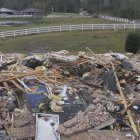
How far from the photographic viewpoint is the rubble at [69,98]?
12406 millimetres

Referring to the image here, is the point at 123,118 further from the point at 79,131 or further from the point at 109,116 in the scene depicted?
the point at 79,131

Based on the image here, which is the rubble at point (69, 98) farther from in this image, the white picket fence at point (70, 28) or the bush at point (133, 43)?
the white picket fence at point (70, 28)

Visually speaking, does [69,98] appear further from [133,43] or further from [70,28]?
[70,28]

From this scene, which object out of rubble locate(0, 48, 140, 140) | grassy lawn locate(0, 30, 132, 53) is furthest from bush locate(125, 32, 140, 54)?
rubble locate(0, 48, 140, 140)

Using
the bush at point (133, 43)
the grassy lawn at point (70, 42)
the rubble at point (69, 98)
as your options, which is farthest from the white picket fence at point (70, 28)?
the rubble at point (69, 98)

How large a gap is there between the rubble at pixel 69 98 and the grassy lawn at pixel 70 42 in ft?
42.7

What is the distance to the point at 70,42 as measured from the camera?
110 ft

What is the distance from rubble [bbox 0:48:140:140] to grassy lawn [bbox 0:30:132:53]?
42.7ft

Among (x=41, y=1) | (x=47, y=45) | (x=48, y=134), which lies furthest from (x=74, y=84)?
(x=41, y=1)

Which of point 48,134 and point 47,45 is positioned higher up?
point 48,134

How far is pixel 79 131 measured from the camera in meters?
12.4

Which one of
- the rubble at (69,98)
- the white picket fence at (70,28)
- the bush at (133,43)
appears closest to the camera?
the rubble at (69,98)

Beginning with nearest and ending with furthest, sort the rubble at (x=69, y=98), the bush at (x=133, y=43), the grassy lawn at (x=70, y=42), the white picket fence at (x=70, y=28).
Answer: the rubble at (x=69, y=98) < the bush at (x=133, y=43) < the grassy lawn at (x=70, y=42) < the white picket fence at (x=70, y=28)

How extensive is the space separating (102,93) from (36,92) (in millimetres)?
2064
